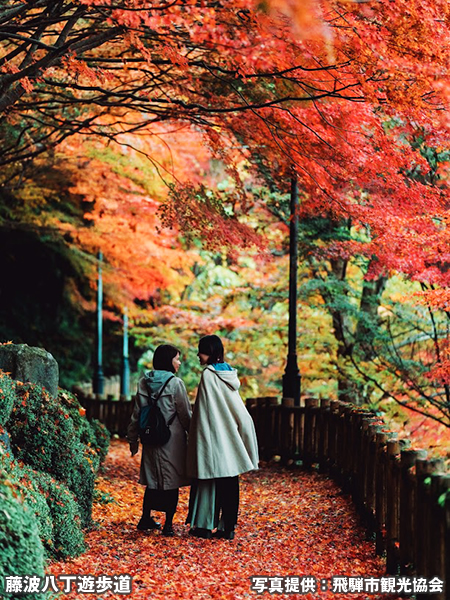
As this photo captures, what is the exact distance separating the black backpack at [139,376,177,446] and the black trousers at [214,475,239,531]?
0.66m

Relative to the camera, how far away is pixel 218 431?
7.20 meters

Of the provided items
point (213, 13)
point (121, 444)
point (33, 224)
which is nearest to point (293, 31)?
point (213, 13)

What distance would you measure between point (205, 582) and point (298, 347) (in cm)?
1083

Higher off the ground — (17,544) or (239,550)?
(17,544)

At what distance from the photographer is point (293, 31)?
7613mm

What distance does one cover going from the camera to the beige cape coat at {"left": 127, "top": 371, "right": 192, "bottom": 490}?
7.30 m

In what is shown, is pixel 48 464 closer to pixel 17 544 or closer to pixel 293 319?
pixel 17 544

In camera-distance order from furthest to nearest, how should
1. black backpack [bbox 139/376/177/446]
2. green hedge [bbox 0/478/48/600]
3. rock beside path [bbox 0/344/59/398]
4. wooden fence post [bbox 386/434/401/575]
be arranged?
rock beside path [bbox 0/344/59/398] → black backpack [bbox 139/376/177/446] → wooden fence post [bbox 386/434/401/575] → green hedge [bbox 0/478/48/600]

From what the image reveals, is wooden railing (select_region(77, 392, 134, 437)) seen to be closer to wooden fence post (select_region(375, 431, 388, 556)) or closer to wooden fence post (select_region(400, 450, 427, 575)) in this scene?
wooden fence post (select_region(375, 431, 388, 556))

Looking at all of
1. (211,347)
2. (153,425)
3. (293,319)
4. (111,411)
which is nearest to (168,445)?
(153,425)

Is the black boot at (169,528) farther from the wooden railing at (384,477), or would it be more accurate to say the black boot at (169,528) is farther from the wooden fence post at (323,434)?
the wooden fence post at (323,434)

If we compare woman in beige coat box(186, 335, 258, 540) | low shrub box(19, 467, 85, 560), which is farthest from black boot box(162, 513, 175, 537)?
low shrub box(19, 467, 85, 560)

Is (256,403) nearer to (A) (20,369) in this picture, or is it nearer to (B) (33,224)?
(A) (20,369)

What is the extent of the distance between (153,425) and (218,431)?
0.60m
